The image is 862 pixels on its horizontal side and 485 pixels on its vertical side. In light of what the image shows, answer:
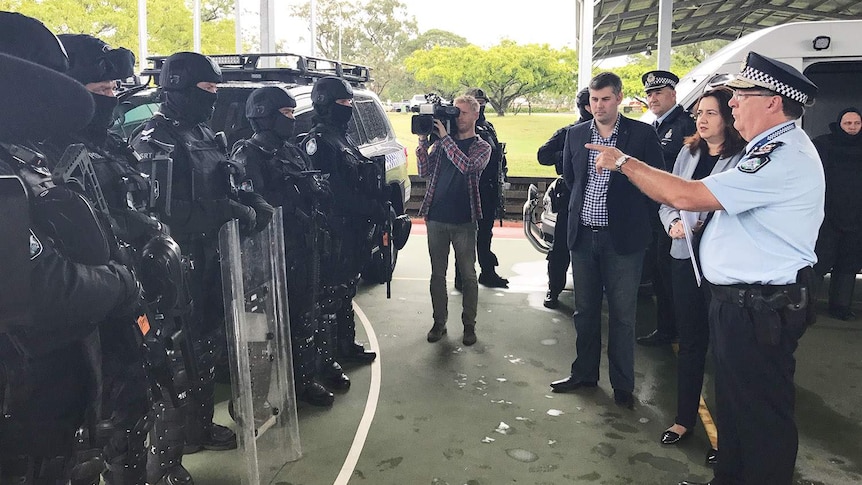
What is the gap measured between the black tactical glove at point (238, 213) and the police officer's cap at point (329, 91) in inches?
49.1

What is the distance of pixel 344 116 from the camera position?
430 cm

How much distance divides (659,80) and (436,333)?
2.66m

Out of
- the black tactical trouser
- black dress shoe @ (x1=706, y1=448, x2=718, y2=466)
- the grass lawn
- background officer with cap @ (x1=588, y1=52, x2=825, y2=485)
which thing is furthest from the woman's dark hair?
the grass lawn

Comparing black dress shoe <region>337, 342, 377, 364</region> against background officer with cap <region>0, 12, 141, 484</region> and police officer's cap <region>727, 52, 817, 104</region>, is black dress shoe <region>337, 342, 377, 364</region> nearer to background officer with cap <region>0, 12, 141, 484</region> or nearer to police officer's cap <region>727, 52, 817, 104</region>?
background officer with cap <region>0, 12, 141, 484</region>

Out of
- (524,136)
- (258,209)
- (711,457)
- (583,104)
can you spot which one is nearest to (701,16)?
(524,136)

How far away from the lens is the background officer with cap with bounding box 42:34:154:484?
6.54 feet

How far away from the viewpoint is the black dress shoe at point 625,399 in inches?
157

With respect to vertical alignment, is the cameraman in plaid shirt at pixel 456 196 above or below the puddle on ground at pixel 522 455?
above

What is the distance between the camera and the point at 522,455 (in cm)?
339

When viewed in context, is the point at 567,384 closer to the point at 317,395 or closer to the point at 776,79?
the point at 317,395

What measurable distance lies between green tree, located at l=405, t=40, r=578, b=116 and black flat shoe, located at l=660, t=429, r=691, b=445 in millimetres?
13960

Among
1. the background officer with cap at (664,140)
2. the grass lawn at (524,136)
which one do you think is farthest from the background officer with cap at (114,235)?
the grass lawn at (524,136)

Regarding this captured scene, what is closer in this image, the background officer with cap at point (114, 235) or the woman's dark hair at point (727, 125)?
the background officer with cap at point (114, 235)

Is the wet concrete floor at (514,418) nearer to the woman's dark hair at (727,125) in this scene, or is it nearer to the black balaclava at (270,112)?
the woman's dark hair at (727,125)
